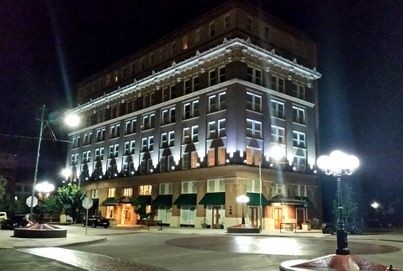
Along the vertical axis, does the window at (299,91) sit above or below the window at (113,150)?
above

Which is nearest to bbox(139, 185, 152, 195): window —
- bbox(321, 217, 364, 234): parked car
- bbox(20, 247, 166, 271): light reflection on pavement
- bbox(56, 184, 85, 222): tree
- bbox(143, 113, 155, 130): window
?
bbox(56, 184, 85, 222): tree

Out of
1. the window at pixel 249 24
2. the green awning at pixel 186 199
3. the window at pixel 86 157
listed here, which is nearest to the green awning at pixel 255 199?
the green awning at pixel 186 199

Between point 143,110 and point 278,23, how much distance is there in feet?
75.8

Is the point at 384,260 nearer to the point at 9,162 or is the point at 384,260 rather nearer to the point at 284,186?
the point at 284,186

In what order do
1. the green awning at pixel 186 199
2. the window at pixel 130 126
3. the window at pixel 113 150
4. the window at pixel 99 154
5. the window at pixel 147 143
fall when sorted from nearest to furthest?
1. the green awning at pixel 186 199
2. the window at pixel 147 143
3. the window at pixel 130 126
4. the window at pixel 113 150
5. the window at pixel 99 154

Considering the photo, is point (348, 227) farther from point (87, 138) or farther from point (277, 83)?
point (87, 138)

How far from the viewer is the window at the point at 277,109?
2079 inches

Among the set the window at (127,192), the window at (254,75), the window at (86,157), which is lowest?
the window at (127,192)

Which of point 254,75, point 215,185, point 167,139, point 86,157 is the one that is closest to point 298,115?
point 254,75

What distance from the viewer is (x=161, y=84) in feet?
197

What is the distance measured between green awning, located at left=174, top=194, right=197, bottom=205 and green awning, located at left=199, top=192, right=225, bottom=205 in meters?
1.70

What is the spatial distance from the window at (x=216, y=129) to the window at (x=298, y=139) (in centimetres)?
1107

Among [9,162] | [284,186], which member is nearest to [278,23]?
[284,186]

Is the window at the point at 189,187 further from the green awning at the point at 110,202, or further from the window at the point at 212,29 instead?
the window at the point at 212,29
